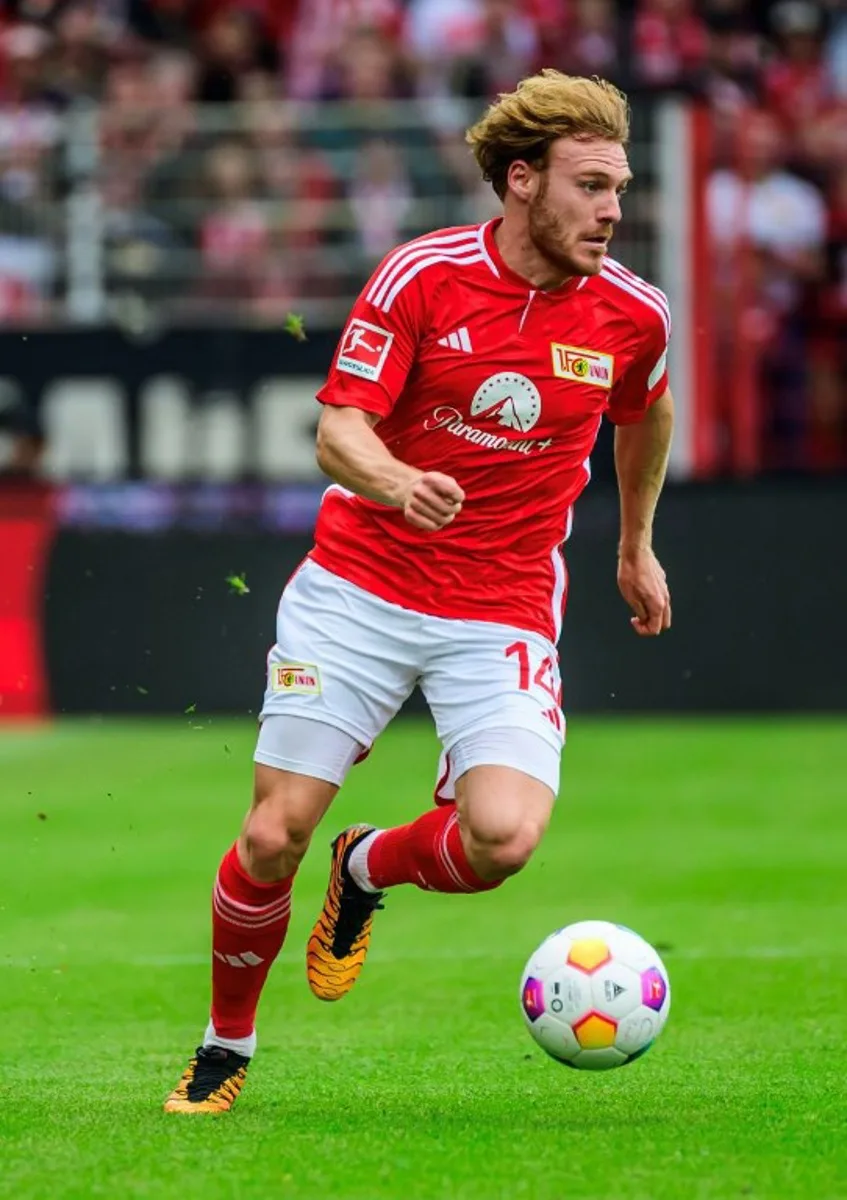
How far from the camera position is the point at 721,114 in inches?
598

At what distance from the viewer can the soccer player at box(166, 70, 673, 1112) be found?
5.57 m

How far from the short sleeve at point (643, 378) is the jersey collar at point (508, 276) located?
234mm

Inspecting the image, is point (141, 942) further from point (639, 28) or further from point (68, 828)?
point (639, 28)

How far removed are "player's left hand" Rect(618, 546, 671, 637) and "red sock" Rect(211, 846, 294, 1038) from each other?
4.19 ft

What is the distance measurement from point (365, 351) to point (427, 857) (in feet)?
4.23

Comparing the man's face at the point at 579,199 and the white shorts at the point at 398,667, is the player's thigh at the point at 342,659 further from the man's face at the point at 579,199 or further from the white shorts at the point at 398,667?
the man's face at the point at 579,199

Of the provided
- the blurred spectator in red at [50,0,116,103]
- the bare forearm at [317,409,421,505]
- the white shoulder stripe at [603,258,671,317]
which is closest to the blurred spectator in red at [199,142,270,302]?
the blurred spectator in red at [50,0,116,103]

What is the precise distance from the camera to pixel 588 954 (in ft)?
18.1

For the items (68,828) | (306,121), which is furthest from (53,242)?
(68,828)

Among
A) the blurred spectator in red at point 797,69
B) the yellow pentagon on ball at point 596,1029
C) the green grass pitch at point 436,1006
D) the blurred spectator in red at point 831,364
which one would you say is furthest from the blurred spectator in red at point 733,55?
the yellow pentagon on ball at point 596,1029

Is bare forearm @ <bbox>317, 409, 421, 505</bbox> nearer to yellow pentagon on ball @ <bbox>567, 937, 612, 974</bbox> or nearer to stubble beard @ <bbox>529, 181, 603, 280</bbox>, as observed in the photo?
stubble beard @ <bbox>529, 181, 603, 280</bbox>

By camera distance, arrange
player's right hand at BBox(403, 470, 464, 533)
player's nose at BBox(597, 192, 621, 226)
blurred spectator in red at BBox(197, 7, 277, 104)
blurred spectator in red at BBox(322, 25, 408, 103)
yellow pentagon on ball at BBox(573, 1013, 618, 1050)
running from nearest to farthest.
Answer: player's right hand at BBox(403, 470, 464, 533)
yellow pentagon on ball at BBox(573, 1013, 618, 1050)
player's nose at BBox(597, 192, 621, 226)
blurred spectator in red at BBox(322, 25, 408, 103)
blurred spectator in red at BBox(197, 7, 277, 104)

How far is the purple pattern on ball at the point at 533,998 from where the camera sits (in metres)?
5.46

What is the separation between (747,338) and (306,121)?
3.18 meters
